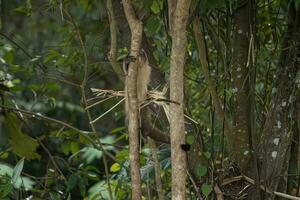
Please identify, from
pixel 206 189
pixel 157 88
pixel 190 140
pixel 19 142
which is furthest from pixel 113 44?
pixel 19 142

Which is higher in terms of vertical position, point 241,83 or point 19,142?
point 241,83

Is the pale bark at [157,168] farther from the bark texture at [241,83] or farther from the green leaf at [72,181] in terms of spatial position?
the green leaf at [72,181]

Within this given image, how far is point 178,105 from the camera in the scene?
45.1 inches

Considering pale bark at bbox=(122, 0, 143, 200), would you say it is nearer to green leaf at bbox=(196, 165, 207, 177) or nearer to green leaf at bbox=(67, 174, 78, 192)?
green leaf at bbox=(196, 165, 207, 177)

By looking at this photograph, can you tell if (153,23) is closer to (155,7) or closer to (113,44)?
(155,7)

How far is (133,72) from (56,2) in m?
0.56

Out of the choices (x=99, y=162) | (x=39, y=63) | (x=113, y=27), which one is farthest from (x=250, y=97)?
(x=99, y=162)

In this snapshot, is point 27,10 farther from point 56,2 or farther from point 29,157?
point 29,157

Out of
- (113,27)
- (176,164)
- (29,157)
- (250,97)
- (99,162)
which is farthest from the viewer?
(99,162)

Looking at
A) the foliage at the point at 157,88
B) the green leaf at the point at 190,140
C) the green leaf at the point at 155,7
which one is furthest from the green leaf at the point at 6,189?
the green leaf at the point at 155,7

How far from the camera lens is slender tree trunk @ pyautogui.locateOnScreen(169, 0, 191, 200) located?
1130 mm

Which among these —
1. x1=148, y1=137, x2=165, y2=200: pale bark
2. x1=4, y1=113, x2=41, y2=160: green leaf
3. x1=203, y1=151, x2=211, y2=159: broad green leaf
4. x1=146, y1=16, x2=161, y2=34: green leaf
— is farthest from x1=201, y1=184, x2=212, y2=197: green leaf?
x1=4, y1=113, x2=41, y2=160: green leaf

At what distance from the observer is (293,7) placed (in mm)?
1565

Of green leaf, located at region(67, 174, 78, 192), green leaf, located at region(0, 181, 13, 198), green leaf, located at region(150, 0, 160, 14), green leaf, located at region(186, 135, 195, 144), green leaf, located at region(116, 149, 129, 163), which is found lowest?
green leaf, located at region(67, 174, 78, 192)
